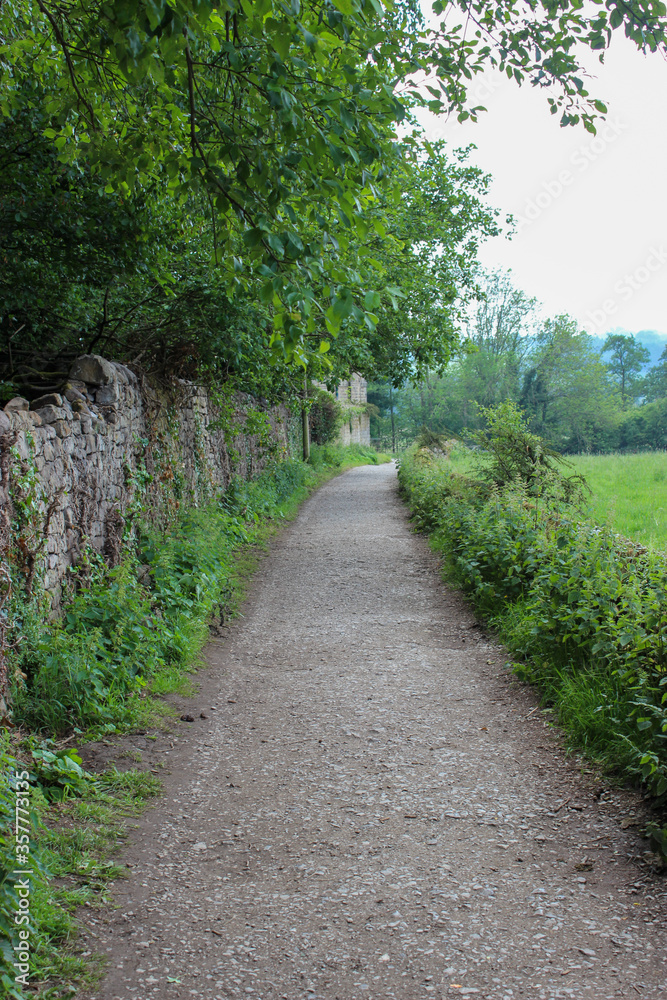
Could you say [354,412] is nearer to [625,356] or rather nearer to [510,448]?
[510,448]

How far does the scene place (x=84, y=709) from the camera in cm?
455

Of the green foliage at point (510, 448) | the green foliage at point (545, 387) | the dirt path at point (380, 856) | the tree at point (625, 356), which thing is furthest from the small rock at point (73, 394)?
the tree at point (625, 356)

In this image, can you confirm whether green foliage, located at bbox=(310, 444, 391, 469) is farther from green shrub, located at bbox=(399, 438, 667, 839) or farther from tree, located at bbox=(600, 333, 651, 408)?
tree, located at bbox=(600, 333, 651, 408)

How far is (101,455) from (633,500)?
9135 millimetres

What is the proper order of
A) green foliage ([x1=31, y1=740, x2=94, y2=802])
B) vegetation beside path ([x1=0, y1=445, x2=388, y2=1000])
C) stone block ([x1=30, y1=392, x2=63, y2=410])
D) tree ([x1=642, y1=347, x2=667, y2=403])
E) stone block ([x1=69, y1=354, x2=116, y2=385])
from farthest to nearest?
tree ([x1=642, y1=347, x2=667, y2=403])
stone block ([x1=69, y1=354, x2=116, y2=385])
stone block ([x1=30, y1=392, x2=63, y2=410])
green foliage ([x1=31, y1=740, x2=94, y2=802])
vegetation beside path ([x1=0, y1=445, x2=388, y2=1000])

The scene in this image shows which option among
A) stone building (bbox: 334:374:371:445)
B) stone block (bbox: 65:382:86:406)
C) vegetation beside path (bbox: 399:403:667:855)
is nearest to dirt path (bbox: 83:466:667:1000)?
vegetation beside path (bbox: 399:403:667:855)

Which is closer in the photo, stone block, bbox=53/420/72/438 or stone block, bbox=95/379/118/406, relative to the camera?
stone block, bbox=53/420/72/438

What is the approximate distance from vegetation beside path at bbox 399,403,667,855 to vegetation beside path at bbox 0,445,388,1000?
9.02ft

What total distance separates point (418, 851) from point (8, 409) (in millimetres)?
4197

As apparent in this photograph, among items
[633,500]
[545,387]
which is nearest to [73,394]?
[633,500]

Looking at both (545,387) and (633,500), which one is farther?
(545,387)

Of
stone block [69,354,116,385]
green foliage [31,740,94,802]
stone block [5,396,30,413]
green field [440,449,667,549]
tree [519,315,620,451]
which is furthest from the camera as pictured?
tree [519,315,620,451]

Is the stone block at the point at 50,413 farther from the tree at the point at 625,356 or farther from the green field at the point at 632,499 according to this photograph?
the tree at the point at 625,356

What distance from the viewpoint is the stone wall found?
5008mm
